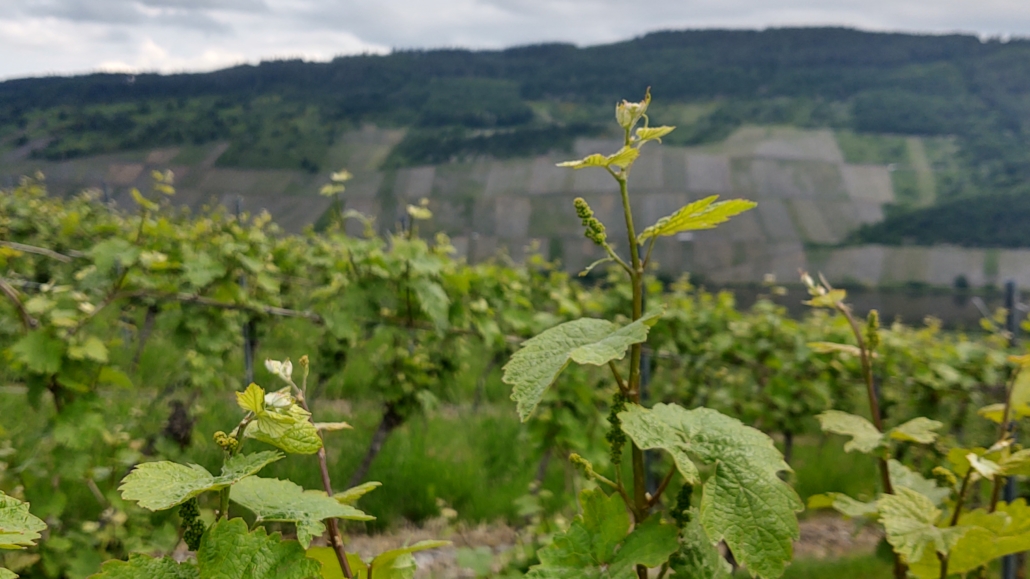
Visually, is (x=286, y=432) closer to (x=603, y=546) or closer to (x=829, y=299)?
(x=603, y=546)

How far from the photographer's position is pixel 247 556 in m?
0.54

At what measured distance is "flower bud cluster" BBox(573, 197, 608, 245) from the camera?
661mm

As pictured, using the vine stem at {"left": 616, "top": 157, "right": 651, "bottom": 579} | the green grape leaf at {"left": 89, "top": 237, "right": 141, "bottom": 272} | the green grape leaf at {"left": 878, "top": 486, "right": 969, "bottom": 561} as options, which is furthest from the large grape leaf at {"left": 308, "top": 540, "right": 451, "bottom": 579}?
the green grape leaf at {"left": 89, "top": 237, "right": 141, "bottom": 272}

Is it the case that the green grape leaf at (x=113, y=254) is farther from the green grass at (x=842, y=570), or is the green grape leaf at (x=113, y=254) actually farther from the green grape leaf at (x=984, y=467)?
the green grass at (x=842, y=570)

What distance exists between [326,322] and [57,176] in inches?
511

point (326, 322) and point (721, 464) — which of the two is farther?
point (326, 322)

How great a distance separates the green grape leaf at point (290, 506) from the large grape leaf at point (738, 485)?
31 cm

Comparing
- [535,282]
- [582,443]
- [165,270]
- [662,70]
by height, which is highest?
[662,70]

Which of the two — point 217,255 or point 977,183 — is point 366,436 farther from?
point 977,183

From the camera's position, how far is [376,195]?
43.5ft

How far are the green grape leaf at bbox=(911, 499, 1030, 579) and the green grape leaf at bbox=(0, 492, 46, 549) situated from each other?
99 centimetres

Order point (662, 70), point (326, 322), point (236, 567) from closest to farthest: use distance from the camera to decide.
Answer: point (236, 567), point (326, 322), point (662, 70)

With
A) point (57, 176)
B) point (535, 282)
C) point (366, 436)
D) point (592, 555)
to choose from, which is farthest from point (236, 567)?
point (57, 176)

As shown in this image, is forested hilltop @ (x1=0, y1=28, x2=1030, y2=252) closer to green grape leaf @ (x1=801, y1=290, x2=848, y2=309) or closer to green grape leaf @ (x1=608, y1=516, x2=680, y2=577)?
green grape leaf @ (x1=801, y1=290, x2=848, y2=309)
